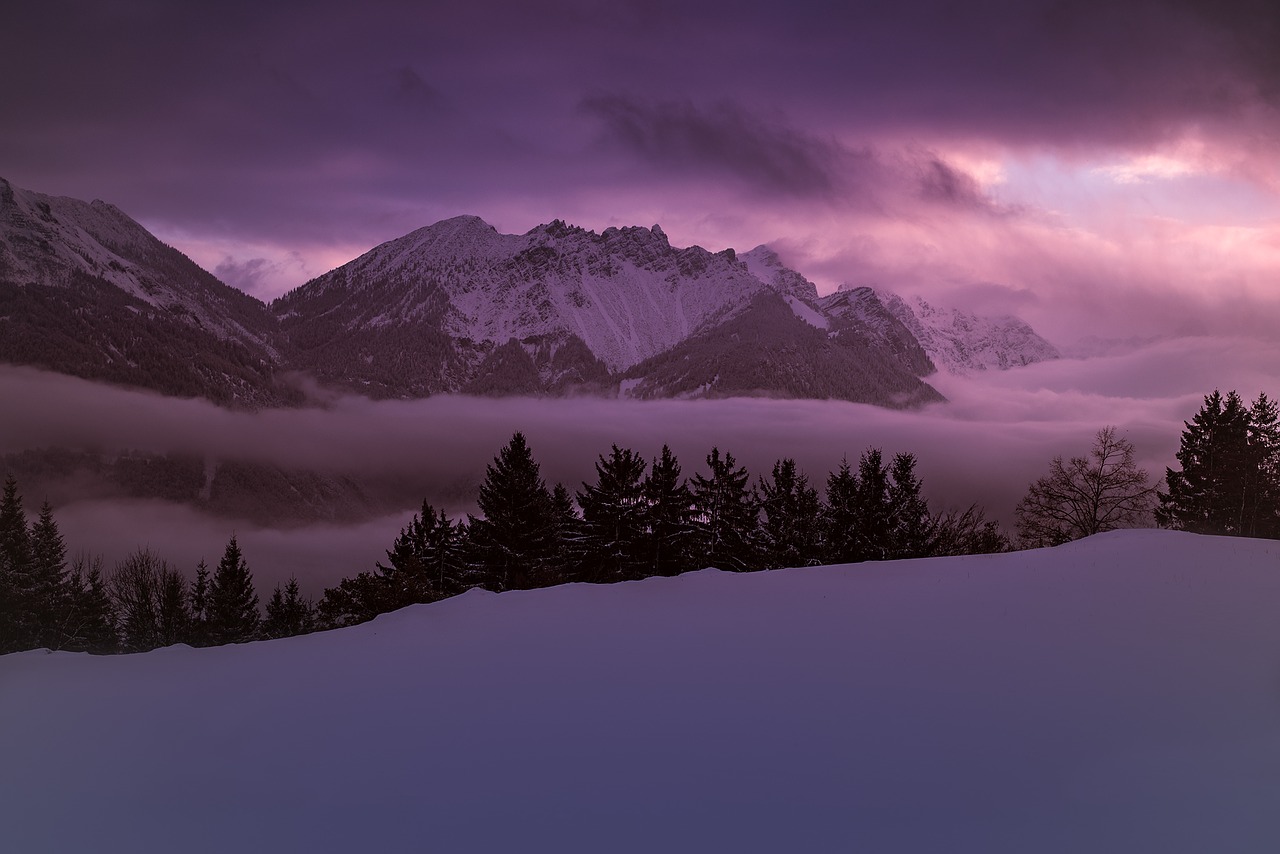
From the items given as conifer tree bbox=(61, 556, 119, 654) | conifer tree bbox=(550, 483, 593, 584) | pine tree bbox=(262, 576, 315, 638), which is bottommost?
pine tree bbox=(262, 576, 315, 638)

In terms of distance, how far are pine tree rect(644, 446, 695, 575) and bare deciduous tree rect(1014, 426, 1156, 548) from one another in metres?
21.0

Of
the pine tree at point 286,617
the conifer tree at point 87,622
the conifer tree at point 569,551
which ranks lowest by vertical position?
the pine tree at point 286,617

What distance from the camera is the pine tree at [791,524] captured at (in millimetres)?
48844

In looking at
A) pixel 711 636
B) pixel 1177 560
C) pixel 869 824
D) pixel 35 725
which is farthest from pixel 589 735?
pixel 1177 560

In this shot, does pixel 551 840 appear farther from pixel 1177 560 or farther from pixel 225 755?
pixel 1177 560

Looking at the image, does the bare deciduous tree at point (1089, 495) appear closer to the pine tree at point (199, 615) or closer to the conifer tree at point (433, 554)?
the conifer tree at point (433, 554)

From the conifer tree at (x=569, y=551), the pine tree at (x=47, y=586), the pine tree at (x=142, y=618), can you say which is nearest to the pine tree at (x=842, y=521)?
the conifer tree at (x=569, y=551)

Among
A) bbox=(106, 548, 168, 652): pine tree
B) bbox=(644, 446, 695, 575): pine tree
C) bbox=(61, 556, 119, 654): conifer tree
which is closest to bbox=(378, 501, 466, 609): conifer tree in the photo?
bbox=(644, 446, 695, 575): pine tree

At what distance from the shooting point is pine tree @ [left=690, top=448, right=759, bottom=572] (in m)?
49.9

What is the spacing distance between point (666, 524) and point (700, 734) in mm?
37190

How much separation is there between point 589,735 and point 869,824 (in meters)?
4.02

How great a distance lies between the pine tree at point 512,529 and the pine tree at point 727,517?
11.2 metres

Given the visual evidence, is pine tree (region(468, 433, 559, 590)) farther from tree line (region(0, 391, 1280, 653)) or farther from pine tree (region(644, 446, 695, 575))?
pine tree (region(644, 446, 695, 575))

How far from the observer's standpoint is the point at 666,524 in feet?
155
